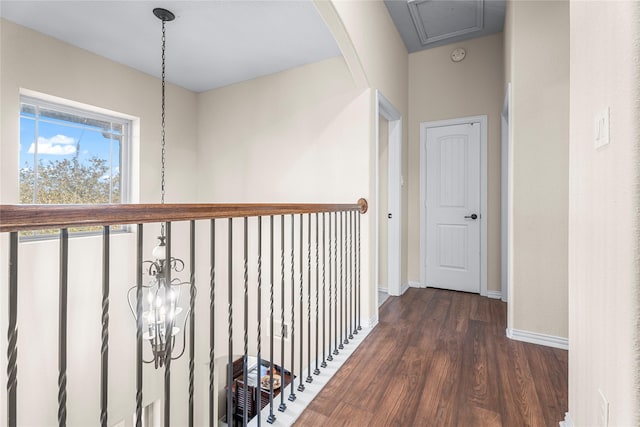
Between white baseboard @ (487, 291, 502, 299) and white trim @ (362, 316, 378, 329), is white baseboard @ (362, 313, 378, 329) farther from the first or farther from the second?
white baseboard @ (487, 291, 502, 299)

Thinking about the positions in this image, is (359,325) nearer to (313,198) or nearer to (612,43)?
(313,198)

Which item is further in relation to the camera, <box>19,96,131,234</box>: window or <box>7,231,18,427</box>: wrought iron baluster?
<box>19,96,131,234</box>: window

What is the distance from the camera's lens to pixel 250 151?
3703mm

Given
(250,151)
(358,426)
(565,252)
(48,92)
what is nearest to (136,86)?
(48,92)

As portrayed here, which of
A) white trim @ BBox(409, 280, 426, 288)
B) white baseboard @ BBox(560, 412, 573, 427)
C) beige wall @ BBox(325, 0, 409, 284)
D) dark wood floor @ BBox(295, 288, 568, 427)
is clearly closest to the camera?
white baseboard @ BBox(560, 412, 573, 427)

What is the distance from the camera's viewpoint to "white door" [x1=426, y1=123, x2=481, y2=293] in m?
3.62

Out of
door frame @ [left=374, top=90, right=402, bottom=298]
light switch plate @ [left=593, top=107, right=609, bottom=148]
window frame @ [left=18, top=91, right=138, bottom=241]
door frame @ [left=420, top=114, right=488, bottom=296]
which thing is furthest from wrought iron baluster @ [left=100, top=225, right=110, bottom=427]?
door frame @ [left=420, top=114, right=488, bottom=296]

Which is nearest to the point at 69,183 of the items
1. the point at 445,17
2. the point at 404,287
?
the point at 404,287

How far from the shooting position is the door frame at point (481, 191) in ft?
11.6

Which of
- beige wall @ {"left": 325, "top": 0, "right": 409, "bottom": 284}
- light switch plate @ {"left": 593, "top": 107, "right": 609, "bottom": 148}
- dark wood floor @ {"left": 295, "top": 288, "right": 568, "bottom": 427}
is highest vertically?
beige wall @ {"left": 325, "top": 0, "right": 409, "bottom": 284}

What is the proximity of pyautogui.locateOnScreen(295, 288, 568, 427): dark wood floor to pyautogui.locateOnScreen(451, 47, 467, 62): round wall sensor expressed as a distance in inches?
111

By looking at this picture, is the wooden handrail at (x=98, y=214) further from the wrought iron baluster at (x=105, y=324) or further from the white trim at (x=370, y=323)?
the white trim at (x=370, y=323)

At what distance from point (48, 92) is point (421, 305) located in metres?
3.94

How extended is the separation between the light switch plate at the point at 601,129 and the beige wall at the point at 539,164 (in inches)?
59.7
